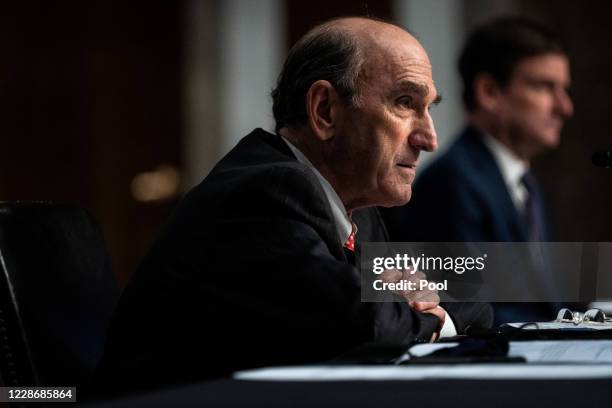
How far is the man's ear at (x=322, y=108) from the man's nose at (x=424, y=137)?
0.16 m

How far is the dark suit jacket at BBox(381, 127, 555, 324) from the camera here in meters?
3.20

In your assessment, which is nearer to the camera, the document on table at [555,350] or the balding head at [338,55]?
the document on table at [555,350]

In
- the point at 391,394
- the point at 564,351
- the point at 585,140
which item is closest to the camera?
the point at 391,394

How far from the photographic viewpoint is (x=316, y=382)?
1024 mm

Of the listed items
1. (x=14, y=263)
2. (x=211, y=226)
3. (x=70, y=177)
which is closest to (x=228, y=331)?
(x=211, y=226)

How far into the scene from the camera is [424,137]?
2006mm

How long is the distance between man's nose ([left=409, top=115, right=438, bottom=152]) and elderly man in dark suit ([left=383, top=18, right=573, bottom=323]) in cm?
94

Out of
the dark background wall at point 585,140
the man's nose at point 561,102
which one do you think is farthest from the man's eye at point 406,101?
the dark background wall at point 585,140

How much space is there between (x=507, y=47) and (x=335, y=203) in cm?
186

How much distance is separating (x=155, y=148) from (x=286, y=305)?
4266mm

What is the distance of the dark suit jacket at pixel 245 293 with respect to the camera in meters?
1.47

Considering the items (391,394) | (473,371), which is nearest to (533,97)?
(473,371)

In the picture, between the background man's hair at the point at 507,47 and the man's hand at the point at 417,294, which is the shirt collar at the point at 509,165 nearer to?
the background man's hair at the point at 507,47

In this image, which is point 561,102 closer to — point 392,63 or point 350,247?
point 392,63
